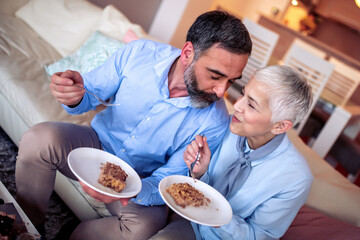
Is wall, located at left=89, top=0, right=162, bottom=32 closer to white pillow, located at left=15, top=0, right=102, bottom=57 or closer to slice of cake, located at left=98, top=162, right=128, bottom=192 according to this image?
white pillow, located at left=15, top=0, right=102, bottom=57

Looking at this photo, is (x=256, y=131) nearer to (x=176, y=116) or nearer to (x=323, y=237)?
(x=176, y=116)

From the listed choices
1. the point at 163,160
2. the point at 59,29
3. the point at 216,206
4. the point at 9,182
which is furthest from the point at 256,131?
the point at 59,29

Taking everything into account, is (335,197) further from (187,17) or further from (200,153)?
(187,17)

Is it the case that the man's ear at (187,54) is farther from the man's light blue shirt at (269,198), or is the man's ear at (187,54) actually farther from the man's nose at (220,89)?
the man's light blue shirt at (269,198)

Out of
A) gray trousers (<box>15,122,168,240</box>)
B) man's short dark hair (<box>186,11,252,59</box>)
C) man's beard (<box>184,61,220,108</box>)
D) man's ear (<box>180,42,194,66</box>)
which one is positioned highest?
man's short dark hair (<box>186,11,252,59</box>)

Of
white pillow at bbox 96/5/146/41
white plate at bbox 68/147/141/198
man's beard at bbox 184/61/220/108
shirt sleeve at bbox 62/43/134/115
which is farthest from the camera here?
white pillow at bbox 96/5/146/41

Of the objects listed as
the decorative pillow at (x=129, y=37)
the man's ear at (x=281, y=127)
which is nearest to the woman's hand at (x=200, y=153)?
the man's ear at (x=281, y=127)

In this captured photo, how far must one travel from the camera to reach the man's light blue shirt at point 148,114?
1.56 meters

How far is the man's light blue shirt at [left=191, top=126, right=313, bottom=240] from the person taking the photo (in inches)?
54.1

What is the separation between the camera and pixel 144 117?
159 centimetres

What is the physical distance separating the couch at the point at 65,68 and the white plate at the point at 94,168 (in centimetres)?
49

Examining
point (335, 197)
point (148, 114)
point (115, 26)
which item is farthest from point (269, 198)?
point (115, 26)

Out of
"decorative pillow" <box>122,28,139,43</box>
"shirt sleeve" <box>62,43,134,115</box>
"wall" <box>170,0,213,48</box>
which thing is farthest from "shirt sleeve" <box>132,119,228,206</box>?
"wall" <box>170,0,213,48</box>

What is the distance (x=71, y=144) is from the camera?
4.84 feet
